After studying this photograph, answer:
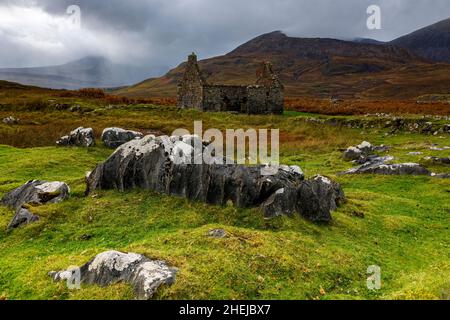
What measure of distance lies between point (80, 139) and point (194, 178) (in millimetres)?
22180

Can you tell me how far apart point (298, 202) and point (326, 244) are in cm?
261

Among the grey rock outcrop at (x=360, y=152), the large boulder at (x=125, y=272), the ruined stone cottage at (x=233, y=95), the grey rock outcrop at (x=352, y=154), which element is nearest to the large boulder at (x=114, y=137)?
the grey rock outcrop at (x=352, y=154)

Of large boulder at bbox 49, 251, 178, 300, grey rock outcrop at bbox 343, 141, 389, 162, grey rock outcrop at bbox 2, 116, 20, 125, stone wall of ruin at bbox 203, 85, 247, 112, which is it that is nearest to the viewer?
large boulder at bbox 49, 251, 178, 300

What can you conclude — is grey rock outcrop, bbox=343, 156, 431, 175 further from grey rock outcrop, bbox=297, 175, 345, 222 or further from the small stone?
the small stone

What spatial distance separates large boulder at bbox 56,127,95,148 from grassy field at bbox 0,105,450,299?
9.30 m

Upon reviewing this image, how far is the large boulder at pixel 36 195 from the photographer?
1691 centimetres

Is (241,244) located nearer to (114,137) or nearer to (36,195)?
(36,195)

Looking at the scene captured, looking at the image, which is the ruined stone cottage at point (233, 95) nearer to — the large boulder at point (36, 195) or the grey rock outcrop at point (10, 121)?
the grey rock outcrop at point (10, 121)

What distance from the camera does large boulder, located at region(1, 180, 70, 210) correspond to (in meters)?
16.9

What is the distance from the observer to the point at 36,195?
17.0 meters

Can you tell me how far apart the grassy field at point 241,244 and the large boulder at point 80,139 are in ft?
30.5

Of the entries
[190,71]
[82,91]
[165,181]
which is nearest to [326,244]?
[165,181]

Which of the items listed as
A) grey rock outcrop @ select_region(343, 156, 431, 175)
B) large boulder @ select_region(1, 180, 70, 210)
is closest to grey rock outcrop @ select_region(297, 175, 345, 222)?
large boulder @ select_region(1, 180, 70, 210)

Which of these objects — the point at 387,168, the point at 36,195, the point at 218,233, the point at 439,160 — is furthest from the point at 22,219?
the point at 439,160
